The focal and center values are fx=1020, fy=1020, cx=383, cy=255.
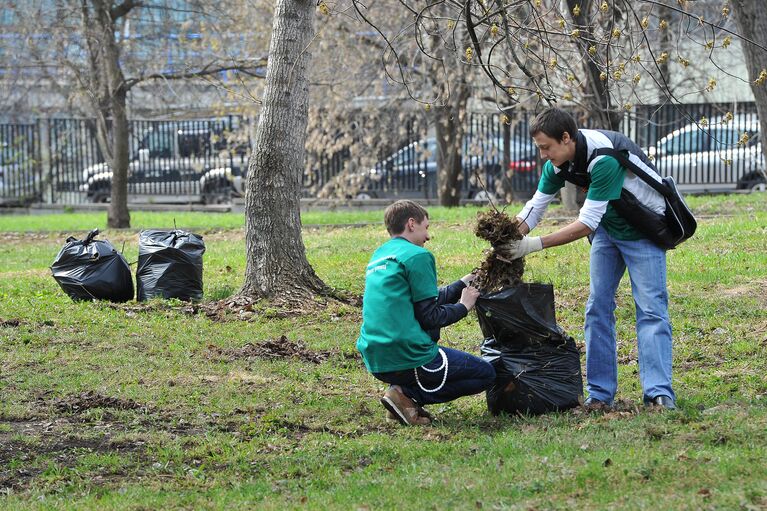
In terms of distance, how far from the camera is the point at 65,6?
19.2 meters

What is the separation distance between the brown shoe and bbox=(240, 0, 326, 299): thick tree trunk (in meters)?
3.88

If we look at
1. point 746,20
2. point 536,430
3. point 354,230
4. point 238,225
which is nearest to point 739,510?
point 536,430

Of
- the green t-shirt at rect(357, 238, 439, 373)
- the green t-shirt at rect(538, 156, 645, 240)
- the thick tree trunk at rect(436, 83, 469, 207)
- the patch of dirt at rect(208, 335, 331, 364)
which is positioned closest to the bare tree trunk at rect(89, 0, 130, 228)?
the thick tree trunk at rect(436, 83, 469, 207)

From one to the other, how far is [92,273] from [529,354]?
5.51 m

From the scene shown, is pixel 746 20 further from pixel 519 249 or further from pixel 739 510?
pixel 739 510

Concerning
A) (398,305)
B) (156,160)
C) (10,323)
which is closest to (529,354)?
(398,305)

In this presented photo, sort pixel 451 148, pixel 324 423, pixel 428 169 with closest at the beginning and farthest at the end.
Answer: pixel 324 423, pixel 451 148, pixel 428 169

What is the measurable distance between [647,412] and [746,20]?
17.1ft

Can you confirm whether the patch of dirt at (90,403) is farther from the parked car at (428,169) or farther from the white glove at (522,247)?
the parked car at (428,169)

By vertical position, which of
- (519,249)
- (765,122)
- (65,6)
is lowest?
(519,249)

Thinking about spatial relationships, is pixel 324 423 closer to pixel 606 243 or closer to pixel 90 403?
pixel 90 403

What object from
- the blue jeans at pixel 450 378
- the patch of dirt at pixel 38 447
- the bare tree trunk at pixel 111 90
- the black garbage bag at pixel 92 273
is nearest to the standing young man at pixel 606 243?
the blue jeans at pixel 450 378

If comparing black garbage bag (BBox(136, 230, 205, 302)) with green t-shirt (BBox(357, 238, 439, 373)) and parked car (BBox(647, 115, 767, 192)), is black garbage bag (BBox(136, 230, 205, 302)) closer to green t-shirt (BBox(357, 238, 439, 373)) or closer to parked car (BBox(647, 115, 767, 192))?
green t-shirt (BBox(357, 238, 439, 373))

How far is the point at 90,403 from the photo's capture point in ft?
21.0
